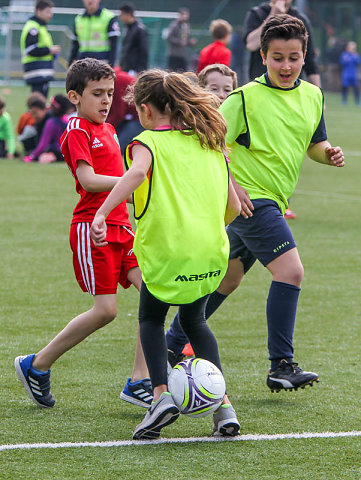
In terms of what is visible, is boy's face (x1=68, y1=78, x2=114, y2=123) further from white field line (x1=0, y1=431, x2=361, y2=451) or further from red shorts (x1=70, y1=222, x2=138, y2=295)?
white field line (x1=0, y1=431, x2=361, y2=451)

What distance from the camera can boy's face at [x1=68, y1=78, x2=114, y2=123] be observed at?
442 cm

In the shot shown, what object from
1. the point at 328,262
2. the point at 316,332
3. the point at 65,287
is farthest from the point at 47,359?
the point at 328,262

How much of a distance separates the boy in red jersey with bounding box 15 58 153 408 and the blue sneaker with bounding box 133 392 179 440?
47cm

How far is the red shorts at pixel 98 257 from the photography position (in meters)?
4.36

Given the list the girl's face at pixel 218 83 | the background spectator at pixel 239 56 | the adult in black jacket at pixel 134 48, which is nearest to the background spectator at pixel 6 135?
the adult in black jacket at pixel 134 48

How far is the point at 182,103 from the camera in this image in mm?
3865

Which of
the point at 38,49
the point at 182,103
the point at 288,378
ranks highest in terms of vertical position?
the point at 182,103

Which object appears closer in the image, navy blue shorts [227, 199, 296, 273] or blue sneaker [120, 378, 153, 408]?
blue sneaker [120, 378, 153, 408]

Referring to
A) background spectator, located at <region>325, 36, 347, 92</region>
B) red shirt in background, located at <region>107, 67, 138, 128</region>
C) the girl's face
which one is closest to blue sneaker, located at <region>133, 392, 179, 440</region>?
the girl's face

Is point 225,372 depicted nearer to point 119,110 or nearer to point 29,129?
point 119,110

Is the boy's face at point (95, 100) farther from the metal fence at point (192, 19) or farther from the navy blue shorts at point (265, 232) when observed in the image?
the metal fence at point (192, 19)

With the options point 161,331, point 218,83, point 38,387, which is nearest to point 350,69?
point 218,83

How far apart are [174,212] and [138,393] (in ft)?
3.47

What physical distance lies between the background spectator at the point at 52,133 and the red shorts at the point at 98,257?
10.4 meters
